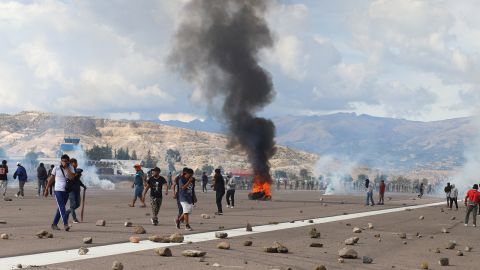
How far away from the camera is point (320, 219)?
97.7ft

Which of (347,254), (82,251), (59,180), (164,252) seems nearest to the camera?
(82,251)

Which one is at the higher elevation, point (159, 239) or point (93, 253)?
point (159, 239)

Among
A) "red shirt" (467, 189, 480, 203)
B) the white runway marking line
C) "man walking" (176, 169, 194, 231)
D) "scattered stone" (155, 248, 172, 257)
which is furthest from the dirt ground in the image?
"red shirt" (467, 189, 480, 203)

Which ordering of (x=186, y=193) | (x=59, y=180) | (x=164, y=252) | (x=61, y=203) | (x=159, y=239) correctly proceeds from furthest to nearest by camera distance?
(x=186, y=193)
(x=59, y=180)
(x=61, y=203)
(x=159, y=239)
(x=164, y=252)

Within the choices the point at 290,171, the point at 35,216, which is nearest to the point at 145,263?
the point at 35,216

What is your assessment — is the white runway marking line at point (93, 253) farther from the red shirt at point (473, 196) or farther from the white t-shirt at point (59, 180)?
the red shirt at point (473, 196)

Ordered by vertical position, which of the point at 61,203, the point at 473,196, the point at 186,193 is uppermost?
the point at 473,196

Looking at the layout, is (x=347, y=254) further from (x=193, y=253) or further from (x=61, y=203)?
(x=61, y=203)

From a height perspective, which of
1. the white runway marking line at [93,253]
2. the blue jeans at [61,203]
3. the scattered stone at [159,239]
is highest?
the blue jeans at [61,203]

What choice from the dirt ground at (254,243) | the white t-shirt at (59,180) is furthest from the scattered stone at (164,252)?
the white t-shirt at (59,180)

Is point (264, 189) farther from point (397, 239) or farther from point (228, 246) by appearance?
point (228, 246)

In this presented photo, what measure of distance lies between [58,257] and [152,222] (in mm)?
9365

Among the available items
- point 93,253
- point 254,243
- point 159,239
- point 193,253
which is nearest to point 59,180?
point 159,239

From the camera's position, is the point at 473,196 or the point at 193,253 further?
the point at 473,196
